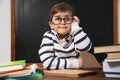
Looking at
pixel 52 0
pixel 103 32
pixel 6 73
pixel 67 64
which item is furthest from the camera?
pixel 52 0

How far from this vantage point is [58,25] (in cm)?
122

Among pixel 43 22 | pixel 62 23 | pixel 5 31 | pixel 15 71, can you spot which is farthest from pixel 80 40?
pixel 5 31

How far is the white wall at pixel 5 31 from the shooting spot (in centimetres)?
150

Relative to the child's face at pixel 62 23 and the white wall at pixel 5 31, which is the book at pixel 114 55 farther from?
the white wall at pixel 5 31

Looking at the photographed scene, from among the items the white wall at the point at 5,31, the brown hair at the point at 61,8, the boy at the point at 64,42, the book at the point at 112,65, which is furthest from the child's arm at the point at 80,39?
the white wall at the point at 5,31

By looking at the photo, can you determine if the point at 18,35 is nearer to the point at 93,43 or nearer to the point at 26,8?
the point at 26,8

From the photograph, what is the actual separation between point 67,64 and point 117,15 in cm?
40

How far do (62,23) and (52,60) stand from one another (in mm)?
229

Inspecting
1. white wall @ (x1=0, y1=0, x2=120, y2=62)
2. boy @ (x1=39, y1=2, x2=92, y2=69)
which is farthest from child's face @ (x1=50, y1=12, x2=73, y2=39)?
white wall @ (x1=0, y1=0, x2=120, y2=62)

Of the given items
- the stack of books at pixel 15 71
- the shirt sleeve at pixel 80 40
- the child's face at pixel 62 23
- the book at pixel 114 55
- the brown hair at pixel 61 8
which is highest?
the brown hair at pixel 61 8

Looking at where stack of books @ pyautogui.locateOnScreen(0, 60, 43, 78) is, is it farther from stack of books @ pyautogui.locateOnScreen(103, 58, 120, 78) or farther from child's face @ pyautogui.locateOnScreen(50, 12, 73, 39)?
child's face @ pyautogui.locateOnScreen(50, 12, 73, 39)

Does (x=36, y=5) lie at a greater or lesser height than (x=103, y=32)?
greater

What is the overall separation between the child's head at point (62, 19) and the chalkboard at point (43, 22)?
0.18 ft

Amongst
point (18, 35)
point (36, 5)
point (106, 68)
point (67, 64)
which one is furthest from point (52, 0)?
point (106, 68)
